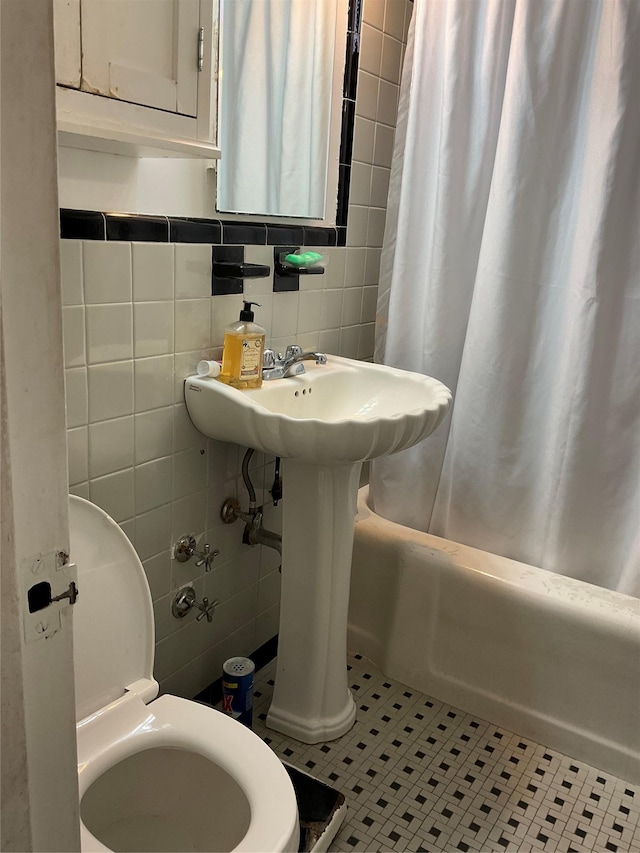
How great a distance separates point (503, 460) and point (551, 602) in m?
0.38

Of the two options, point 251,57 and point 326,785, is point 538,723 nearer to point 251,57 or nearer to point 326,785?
point 326,785

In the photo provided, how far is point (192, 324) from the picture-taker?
1474mm

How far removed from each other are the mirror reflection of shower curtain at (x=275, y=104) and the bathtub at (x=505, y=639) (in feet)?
3.03

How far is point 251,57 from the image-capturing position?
157 cm

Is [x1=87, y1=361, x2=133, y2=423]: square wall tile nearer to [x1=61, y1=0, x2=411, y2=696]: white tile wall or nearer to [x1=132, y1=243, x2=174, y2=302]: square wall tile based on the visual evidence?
[x1=61, y1=0, x2=411, y2=696]: white tile wall

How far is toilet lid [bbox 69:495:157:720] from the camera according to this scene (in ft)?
3.81

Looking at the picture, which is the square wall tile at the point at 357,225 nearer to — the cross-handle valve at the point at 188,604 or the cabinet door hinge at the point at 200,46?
the cabinet door hinge at the point at 200,46

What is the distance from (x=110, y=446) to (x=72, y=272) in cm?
34

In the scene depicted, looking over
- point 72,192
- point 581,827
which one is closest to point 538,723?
point 581,827

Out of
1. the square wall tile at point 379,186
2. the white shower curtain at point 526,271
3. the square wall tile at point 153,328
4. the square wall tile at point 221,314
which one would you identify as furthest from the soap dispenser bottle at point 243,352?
the square wall tile at point 379,186

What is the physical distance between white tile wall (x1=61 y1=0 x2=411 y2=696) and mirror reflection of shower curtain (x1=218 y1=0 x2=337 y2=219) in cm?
13

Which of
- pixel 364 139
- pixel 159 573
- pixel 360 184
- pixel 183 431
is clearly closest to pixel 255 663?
pixel 159 573

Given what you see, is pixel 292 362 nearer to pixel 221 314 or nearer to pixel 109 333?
pixel 221 314

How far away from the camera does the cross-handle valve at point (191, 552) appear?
157 centimetres
